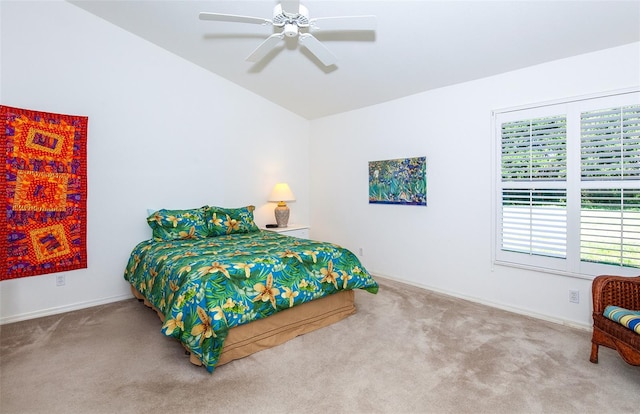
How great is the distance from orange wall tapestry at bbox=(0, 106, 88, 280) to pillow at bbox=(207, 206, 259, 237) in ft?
4.22

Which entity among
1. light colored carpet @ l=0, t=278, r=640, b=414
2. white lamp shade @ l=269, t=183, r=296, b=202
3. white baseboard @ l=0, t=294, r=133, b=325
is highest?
white lamp shade @ l=269, t=183, r=296, b=202

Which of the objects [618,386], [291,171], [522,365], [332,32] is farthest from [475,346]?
[291,171]

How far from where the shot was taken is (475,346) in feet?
8.44

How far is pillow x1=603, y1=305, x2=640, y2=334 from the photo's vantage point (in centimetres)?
194

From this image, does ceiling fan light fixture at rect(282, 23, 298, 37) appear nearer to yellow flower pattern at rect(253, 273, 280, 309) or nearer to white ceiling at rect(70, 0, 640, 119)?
white ceiling at rect(70, 0, 640, 119)

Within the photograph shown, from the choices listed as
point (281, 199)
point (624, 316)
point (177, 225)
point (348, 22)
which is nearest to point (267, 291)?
point (177, 225)

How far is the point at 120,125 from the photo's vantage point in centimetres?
378

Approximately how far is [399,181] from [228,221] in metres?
2.21

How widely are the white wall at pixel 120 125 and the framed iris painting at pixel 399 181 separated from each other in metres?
1.74

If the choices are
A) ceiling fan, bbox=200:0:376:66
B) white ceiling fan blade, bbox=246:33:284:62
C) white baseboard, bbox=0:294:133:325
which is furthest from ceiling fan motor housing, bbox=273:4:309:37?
white baseboard, bbox=0:294:133:325

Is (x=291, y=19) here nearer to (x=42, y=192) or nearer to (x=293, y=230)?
(x=42, y=192)

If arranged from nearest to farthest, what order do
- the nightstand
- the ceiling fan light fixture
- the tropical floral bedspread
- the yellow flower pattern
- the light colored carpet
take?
the light colored carpet, the tropical floral bedspread, the ceiling fan light fixture, the yellow flower pattern, the nightstand

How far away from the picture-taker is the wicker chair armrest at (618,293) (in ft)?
7.41

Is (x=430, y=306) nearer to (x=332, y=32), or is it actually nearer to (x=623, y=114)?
(x=623, y=114)
